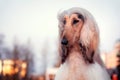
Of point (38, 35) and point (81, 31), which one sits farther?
point (38, 35)

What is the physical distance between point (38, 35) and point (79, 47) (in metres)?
0.33

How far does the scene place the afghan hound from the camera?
4.14m

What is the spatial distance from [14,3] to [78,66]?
65 cm

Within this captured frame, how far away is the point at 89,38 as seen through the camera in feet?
13.6

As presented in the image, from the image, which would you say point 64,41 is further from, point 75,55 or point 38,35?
point 38,35

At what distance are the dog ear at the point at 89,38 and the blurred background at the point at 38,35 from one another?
84mm

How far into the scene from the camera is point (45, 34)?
432 centimetres

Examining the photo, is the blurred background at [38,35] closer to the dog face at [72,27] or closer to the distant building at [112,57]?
the distant building at [112,57]

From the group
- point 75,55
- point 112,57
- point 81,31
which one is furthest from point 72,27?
point 112,57

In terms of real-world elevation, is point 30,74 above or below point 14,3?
below

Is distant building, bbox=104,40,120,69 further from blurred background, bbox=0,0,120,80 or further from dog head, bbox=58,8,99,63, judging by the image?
dog head, bbox=58,8,99,63

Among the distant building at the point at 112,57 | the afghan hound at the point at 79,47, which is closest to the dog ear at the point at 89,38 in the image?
the afghan hound at the point at 79,47

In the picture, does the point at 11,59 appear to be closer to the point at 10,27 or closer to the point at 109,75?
the point at 10,27

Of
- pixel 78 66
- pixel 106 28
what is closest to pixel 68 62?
pixel 78 66
